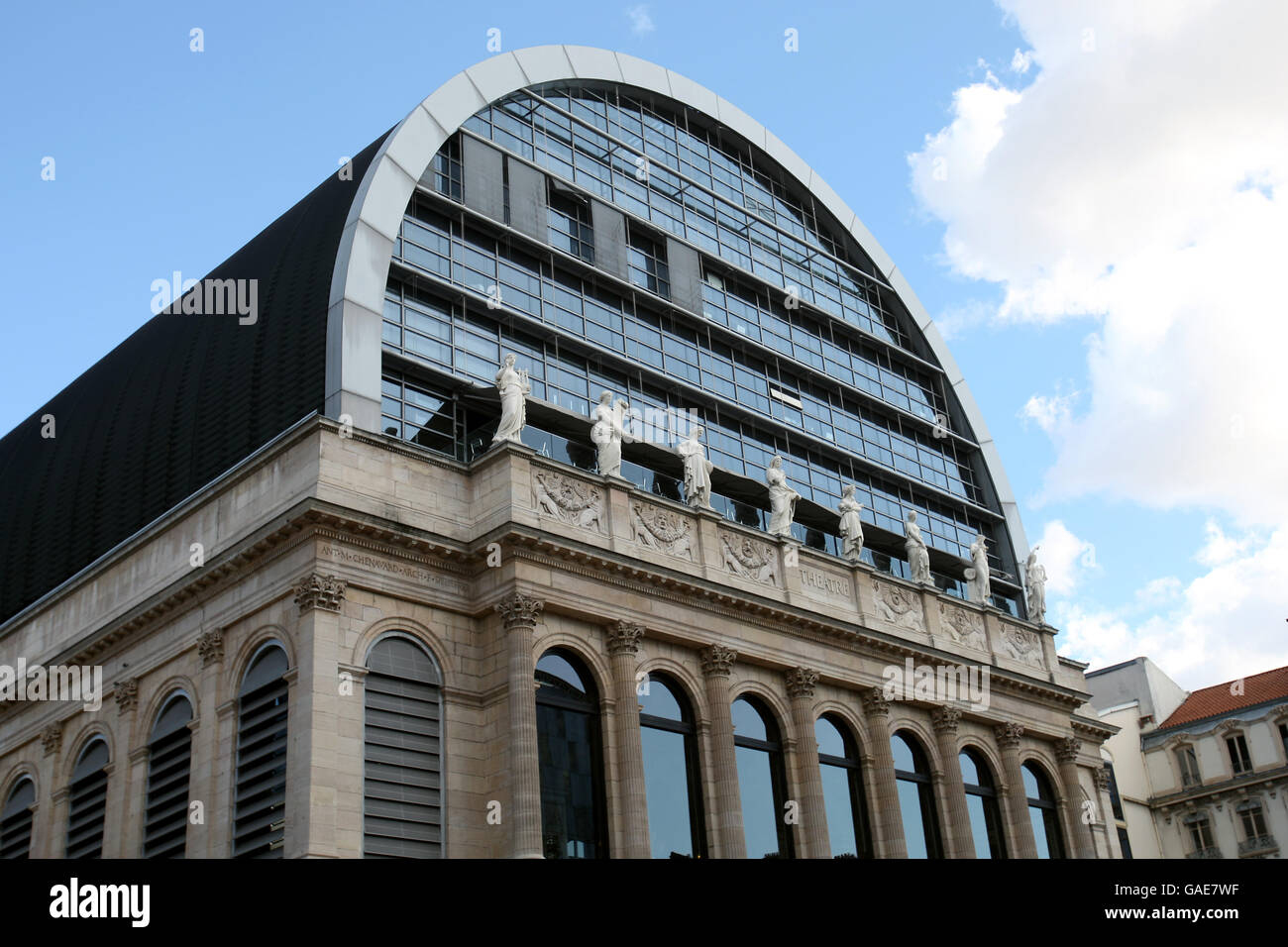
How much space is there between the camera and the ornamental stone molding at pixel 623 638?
35.1 meters

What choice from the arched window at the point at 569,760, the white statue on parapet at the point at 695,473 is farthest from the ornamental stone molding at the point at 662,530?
the arched window at the point at 569,760

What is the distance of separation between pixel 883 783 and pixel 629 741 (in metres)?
9.61

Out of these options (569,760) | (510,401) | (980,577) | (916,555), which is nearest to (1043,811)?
(980,577)

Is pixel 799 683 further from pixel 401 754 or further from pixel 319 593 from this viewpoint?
pixel 319 593

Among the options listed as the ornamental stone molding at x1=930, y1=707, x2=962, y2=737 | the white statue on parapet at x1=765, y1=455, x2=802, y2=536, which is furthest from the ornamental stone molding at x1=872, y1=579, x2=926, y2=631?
the white statue on parapet at x1=765, y1=455, x2=802, y2=536

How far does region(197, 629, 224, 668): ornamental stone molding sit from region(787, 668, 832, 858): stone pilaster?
587 inches

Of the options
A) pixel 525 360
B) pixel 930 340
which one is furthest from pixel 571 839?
pixel 930 340

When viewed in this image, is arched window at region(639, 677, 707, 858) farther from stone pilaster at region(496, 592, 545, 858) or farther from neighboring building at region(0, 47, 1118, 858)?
stone pilaster at region(496, 592, 545, 858)

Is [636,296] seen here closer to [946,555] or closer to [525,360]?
[525,360]

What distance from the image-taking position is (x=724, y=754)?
1423 inches

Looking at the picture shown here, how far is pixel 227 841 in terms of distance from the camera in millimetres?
31281

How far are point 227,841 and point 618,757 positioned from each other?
8.91 metres

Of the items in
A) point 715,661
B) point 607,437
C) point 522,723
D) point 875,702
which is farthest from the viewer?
point 875,702

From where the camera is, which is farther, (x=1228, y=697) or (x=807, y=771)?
(x=1228, y=697)
